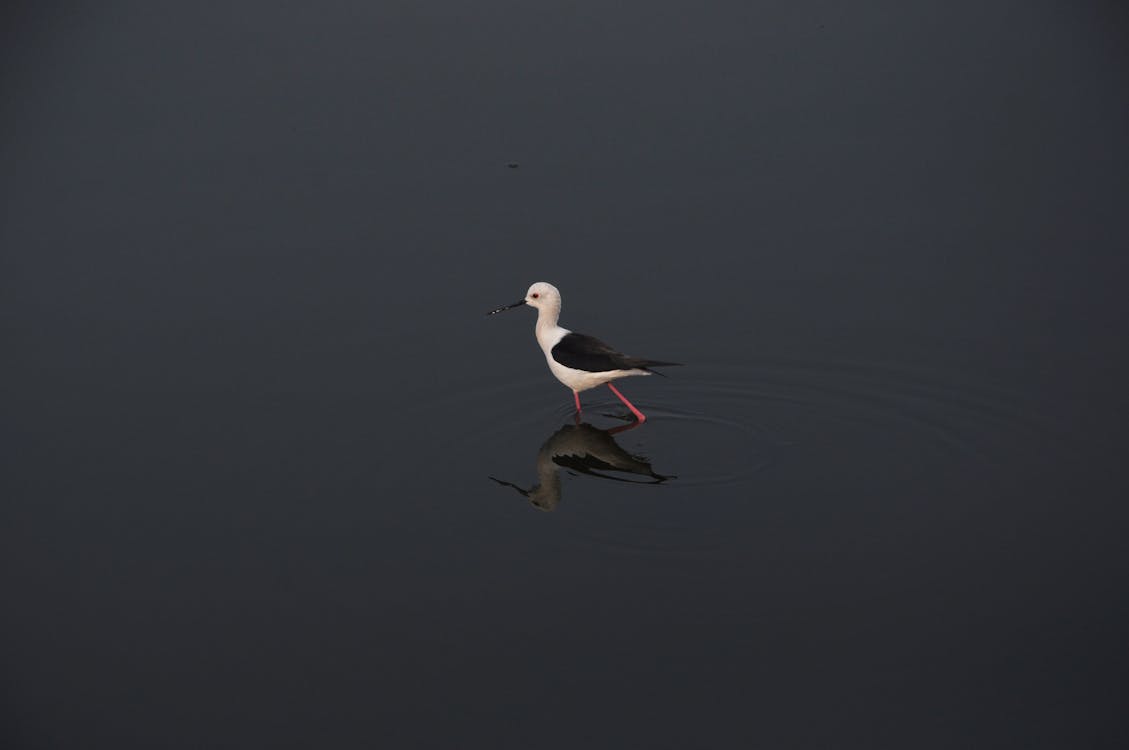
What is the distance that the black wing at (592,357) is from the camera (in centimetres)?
892

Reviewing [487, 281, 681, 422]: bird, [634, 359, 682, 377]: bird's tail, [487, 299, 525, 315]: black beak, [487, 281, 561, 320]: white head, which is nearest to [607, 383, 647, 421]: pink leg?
[487, 281, 681, 422]: bird

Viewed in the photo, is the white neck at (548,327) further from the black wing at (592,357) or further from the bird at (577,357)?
the black wing at (592,357)

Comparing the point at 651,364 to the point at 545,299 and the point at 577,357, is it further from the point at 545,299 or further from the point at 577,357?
the point at 545,299

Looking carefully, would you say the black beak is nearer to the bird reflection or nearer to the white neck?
the white neck

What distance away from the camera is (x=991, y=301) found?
33.3 ft

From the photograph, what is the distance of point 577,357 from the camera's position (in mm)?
9016

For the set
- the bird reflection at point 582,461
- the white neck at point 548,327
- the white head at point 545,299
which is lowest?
the bird reflection at point 582,461

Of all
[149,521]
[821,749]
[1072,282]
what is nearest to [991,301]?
[1072,282]

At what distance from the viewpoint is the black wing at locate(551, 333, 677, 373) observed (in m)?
8.92

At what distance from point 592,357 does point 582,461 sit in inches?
25.7

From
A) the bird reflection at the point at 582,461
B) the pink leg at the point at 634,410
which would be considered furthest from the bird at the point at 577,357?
the bird reflection at the point at 582,461

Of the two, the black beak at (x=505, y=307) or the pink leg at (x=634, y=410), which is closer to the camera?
the pink leg at (x=634, y=410)

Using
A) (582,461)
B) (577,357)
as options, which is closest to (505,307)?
(577,357)

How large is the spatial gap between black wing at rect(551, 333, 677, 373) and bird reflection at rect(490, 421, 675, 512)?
0.42 m
